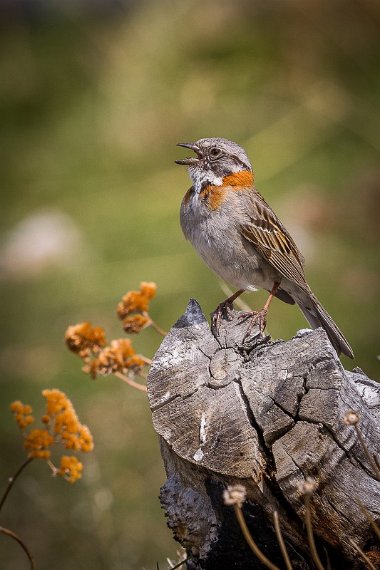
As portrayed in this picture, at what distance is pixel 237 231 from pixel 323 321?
0.52m

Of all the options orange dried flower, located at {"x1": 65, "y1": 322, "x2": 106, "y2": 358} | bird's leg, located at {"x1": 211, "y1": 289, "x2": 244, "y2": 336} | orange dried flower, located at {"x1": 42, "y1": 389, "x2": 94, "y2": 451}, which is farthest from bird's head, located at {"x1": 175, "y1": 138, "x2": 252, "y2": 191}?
orange dried flower, located at {"x1": 42, "y1": 389, "x2": 94, "y2": 451}

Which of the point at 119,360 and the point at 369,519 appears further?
the point at 119,360

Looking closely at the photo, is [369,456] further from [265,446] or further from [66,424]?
[66,424]

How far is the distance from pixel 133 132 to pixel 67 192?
0.82 meters

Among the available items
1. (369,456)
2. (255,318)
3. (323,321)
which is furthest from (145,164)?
(369,456)

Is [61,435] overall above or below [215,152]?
below

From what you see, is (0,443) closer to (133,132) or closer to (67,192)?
(67,192)

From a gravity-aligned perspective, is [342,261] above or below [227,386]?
above

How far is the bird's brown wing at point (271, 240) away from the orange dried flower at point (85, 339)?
77 centimetres

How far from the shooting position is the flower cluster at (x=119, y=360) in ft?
10.6

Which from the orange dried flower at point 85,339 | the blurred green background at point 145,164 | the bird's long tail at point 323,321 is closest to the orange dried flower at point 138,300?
the orange dried flower at point 85,339

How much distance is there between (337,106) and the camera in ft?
24.8

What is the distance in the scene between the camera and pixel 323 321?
3697mm

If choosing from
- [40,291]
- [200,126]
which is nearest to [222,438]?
[40,291]
